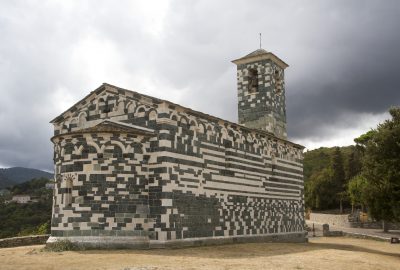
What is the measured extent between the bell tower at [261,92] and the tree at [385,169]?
8.96 meters

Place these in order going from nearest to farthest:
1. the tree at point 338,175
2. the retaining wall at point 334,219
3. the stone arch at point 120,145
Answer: the stone arch at point 120,145
the retaining wall at point 334,219
the tree at point 338,175

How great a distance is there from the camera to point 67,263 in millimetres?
12719

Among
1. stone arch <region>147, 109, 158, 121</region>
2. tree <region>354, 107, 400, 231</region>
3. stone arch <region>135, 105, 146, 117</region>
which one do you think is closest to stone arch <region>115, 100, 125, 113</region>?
stone arch <region>135, 105, 146, 117</region>

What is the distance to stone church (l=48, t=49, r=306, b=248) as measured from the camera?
17.1 meters

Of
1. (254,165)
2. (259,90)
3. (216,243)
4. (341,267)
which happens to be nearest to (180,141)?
(216,243)

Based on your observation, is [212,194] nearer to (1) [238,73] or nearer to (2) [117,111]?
(2) [117,111]

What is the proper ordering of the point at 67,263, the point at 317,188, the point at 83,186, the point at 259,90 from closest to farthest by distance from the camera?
the point at 67,263
the point at 83,186
the point at 259,90
the point at 317,188

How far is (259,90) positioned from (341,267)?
58.4 feet

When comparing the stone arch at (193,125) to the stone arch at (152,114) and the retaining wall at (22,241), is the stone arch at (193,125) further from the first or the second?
the retaining wall at (22,241)

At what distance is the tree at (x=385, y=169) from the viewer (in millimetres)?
19328

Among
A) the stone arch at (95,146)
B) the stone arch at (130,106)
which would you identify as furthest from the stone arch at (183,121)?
the stone arch at (95,146)

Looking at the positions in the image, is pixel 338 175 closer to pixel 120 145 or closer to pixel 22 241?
pixel 22 241

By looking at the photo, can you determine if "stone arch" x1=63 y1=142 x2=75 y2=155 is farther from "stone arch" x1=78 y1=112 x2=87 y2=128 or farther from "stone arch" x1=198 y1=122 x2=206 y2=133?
"stone arch" x1=198 y1=122 x2=206 y2=133

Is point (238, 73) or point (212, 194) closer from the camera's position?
point (212, 194)
